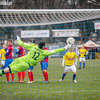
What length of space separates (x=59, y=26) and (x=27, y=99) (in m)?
16.9

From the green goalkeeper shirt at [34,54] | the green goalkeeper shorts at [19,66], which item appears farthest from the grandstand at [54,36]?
the green goalkeeper shirt at [34,54]

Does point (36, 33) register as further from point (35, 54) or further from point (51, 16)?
point (35, 54)

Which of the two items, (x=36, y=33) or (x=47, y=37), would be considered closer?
(x=36, y=33)

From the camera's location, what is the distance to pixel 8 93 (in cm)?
1102

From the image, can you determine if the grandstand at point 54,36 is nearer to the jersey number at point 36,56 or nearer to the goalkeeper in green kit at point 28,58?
the goalkeeper in green kit at point 28,58

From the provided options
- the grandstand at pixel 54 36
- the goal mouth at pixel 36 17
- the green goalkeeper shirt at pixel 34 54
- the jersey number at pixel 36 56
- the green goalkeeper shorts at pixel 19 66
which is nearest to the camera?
the grandstand at pixel 54 36

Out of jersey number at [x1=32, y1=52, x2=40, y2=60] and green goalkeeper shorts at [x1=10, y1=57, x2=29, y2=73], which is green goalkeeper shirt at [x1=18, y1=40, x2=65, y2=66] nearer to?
jersey number at [x1=32, y1=52, x2=40, y2=60]

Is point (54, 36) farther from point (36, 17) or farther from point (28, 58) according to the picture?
point (28, 58)

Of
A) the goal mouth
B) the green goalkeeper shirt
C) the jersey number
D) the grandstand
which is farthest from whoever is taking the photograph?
the goal mouth

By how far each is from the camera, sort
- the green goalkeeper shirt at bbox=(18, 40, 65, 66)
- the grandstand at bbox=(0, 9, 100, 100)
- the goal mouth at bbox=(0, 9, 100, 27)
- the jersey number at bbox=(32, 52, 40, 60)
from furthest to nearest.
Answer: the goal mouth at bbox=(0, 9, 100, 27) → the jersey number at bbox=(32, 52, 40, 60) → the green goalkeeper shirt at bbox=(18, 40, 65, 66) → the grandstand at bbox=(0, 9, 100, 100)

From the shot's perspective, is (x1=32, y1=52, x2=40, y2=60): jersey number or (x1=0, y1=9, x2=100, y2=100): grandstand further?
(x1=32, y1=52, x2=40, y2=60): jersey number

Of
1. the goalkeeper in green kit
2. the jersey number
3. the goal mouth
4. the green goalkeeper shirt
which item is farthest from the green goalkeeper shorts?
the goal mouth

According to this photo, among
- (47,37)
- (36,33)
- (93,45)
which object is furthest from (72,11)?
(93,45)

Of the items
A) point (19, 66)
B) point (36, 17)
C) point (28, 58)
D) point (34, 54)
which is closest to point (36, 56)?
point (34, 54)
